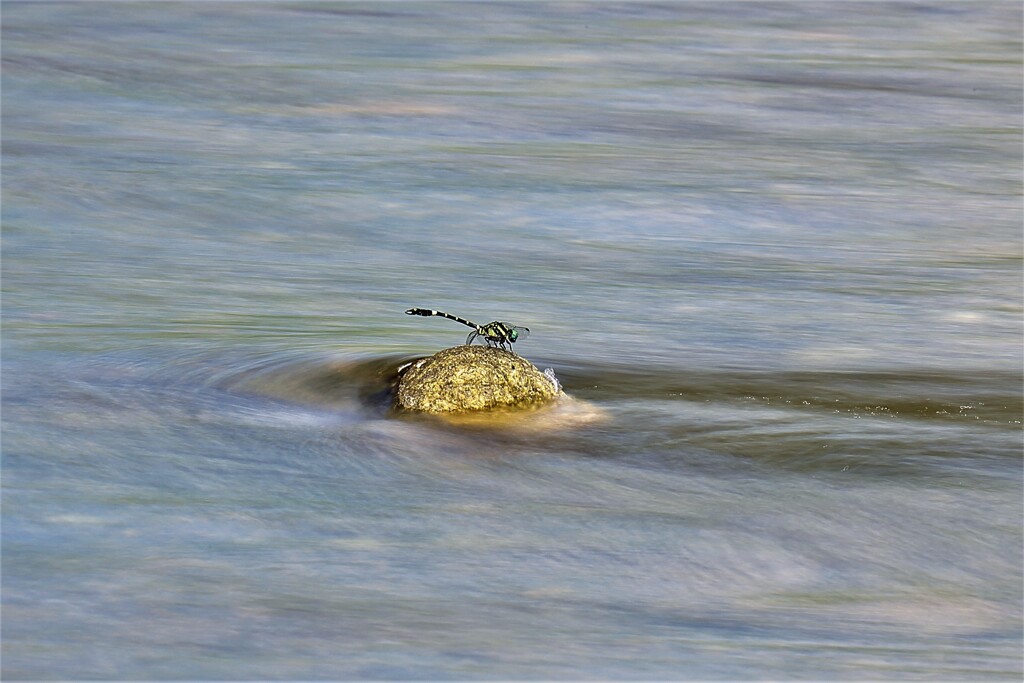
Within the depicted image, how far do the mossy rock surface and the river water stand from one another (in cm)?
9

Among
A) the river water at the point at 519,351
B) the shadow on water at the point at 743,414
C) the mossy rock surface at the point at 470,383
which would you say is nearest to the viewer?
the river water at the point at 519,351

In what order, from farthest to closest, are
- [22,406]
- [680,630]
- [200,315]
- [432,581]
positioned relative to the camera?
1. [200,315]
2. [22,406]
3. [432,581]
4. [680,630]

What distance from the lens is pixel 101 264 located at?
525cm

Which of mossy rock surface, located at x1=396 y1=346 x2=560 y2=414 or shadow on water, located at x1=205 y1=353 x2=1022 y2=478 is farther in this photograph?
mossy rock surface, located at x1=396 y1=346 x2=560 y2=414

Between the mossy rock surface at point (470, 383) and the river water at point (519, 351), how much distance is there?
3.4 inches

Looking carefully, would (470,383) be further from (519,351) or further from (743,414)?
(743,414)

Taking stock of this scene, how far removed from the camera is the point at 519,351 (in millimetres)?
4316

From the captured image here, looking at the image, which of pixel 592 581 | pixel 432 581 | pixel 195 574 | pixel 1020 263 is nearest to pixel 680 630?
pixel 592 581

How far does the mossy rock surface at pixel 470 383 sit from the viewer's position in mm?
3791

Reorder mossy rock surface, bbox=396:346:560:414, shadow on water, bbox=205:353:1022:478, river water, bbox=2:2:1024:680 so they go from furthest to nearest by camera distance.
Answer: mossy rock surface, bbox=396:346:560:414
shadow on water, bbox=205:353:1022:478
river water, bbox=2:2:1024:680

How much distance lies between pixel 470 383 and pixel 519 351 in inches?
21.3

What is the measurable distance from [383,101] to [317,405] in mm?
3770

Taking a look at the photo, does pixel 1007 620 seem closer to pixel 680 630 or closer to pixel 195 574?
pixel 680 630

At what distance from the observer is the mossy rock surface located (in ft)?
12.4
